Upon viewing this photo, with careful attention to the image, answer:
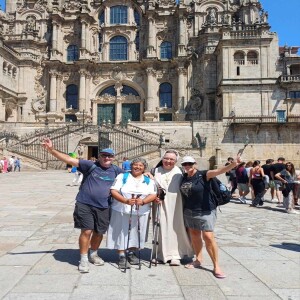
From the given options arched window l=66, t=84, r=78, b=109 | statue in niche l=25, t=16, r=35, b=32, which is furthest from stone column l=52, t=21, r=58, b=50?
arched window l=66, t=84, r=78, b=109

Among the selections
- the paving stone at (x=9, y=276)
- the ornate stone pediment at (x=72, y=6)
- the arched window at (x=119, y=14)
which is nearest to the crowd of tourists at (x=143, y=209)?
the paving stone at (x=9, y=276)

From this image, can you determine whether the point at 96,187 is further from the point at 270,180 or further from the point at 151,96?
the point at 151,96

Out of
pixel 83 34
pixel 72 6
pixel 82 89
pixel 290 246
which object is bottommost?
pixel 290 246

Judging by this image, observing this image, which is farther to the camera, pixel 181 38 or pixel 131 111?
pixel 131 111

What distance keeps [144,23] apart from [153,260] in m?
41.9

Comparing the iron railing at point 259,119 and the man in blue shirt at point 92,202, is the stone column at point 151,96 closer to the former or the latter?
the iron railing at point 259,119

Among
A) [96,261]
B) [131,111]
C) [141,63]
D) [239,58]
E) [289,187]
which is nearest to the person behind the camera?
[96,261]

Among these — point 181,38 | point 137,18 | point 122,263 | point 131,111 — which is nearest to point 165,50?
point 181,38

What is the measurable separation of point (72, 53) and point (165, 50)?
1191 cm

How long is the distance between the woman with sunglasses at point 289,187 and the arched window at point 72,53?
36622mm

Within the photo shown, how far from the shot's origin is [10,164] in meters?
27.1

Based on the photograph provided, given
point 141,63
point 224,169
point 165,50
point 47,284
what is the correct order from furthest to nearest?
point 165,50 < point 141,63 < point 224,169 < point 47,284

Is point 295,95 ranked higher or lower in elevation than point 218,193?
higher

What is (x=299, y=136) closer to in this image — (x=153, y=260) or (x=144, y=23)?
(x=144, y=23)
